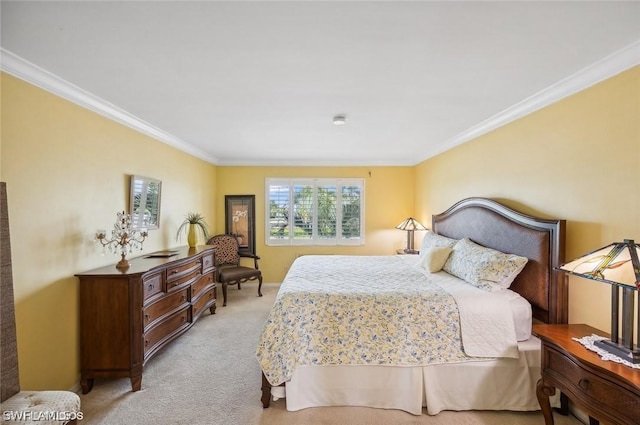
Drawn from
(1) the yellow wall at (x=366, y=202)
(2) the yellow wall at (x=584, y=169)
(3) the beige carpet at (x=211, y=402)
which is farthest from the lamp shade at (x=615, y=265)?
(1) the yellow wall at (x=366, y=202)

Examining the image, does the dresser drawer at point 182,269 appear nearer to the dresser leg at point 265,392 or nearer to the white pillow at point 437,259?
the dresser leg at point 265,392

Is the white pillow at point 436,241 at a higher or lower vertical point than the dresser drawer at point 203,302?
higher

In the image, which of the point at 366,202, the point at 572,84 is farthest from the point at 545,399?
the point at 366,202

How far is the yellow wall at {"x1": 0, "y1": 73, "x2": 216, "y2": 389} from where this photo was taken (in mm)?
1922

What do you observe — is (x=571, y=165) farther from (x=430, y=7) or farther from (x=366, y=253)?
(x=366, y=253)

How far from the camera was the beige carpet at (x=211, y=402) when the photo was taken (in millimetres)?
2068

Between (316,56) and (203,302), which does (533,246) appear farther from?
(203,302)

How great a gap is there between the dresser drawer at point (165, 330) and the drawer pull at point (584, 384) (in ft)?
10.4

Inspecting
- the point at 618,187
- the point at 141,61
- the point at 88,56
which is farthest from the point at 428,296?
the point at 88,56

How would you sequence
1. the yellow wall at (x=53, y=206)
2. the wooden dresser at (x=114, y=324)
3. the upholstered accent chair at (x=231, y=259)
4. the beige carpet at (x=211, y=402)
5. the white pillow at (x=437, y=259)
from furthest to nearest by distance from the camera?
1. the upholstered accent chair at (x=231, y=259)
2. the white pillow at (x=437, y=259)
3. the wooden dresser at (x=114, y=324)
4. the beige carpet at (x=211, y=402)
5. the yellow wall at (x=53, y=206)

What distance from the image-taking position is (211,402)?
2268 millimetres

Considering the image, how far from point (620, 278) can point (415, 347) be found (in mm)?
1300

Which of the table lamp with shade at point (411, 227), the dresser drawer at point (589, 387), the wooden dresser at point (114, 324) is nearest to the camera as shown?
the dresser drawer at point (589, 387)

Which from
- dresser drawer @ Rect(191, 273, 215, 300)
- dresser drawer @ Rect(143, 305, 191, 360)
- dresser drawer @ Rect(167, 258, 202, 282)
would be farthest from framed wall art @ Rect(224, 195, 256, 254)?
dresser drawer @ Rect(143, 305, 191, 360)
